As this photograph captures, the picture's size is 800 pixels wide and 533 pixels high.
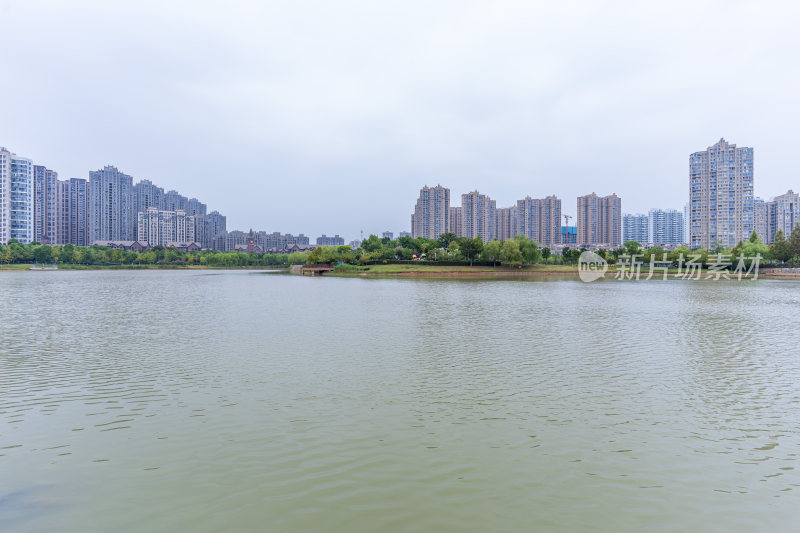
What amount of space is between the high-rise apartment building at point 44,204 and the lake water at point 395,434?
22322 centimetres

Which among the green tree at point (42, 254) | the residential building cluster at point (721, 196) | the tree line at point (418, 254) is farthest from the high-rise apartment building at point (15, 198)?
the residential building cluster at point (721, 196)

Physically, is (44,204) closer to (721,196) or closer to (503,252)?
(503,252)

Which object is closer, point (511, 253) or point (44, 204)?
point (511, 253)

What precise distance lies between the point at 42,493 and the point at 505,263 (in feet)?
317

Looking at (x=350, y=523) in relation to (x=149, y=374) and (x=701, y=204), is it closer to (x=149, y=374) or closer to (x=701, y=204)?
(x=149, y=374)

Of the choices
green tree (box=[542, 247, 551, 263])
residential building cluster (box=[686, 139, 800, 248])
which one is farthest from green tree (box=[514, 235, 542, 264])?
residential building cluster (box=[686, 139, 800, 248])

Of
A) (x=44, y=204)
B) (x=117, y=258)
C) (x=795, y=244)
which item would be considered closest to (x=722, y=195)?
(x=795, y=244)

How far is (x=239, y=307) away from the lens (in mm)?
32156

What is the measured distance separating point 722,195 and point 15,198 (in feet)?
744

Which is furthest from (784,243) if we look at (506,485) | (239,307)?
(506,485)

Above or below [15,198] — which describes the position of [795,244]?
below

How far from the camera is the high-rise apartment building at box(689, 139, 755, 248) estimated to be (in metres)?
147

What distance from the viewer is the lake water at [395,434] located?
621cm

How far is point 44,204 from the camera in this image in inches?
7726
